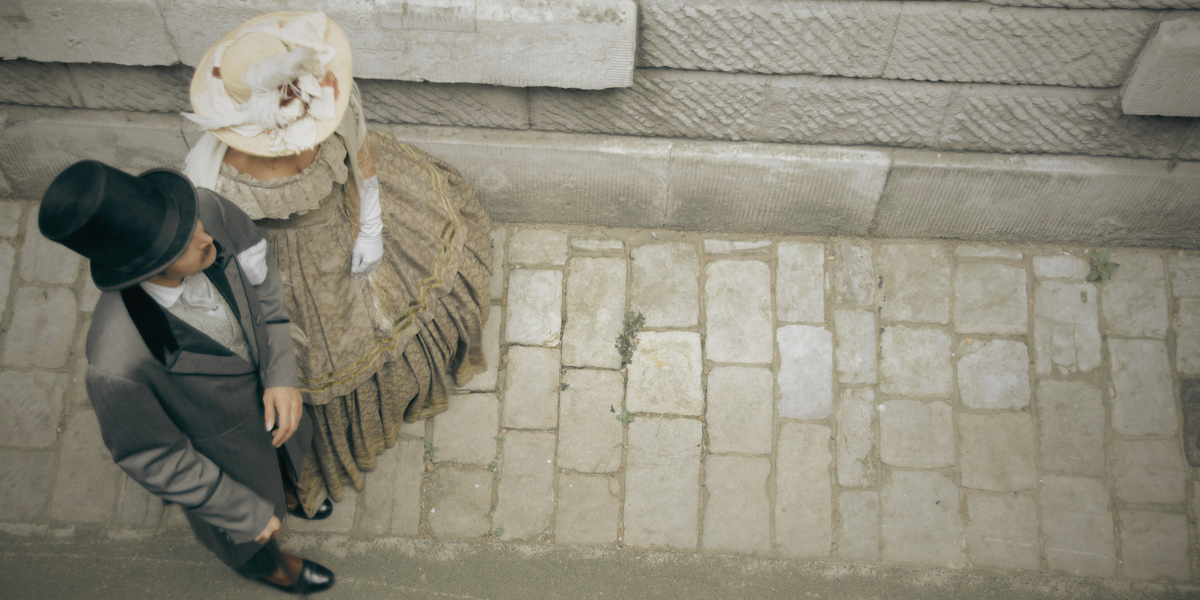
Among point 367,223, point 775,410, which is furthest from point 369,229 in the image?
point 775,410

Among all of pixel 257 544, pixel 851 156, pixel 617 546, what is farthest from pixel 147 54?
pixel 851 156

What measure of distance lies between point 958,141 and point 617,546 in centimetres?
250

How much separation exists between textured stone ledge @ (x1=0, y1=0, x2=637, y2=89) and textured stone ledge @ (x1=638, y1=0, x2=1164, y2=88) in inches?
9.6

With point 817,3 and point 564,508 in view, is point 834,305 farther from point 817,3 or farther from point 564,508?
point 564,508

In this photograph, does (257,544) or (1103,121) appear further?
→ (1103,121)

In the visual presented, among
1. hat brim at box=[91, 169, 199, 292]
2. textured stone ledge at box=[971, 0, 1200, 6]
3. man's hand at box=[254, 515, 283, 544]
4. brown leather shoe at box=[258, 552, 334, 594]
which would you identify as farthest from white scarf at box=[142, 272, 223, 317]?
textured stone ledge at box=[971, 0, 1200, 6]

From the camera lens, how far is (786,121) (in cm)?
317

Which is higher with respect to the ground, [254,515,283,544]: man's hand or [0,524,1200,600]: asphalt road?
[254,515,283,544]: man's hand

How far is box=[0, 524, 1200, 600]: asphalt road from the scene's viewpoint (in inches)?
116

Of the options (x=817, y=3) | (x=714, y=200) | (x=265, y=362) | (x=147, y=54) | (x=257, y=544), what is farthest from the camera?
(x=714, y=200)

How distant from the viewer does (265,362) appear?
227cm

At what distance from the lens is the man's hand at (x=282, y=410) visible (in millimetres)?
2287

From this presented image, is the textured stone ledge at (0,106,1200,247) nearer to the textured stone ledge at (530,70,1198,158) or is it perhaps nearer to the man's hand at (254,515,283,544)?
the textured stone ledge at (530,70,1198,158)

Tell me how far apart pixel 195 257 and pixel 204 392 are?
0.46m
